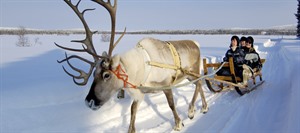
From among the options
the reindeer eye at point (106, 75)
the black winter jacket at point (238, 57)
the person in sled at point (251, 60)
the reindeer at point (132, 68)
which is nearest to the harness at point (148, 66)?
the reindeer at point (132, 68)

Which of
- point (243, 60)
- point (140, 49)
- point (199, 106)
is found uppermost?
point (140, 49)

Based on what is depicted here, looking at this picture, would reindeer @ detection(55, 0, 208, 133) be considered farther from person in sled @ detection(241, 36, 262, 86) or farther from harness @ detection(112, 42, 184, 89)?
person in sled @ detection(241, 36, 262, 86)

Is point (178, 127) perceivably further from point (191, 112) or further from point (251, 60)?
point (251, 60)

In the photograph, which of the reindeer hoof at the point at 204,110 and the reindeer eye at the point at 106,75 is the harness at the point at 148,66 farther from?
the reindeer hoof at the point at 204,110

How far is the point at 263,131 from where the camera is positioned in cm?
477

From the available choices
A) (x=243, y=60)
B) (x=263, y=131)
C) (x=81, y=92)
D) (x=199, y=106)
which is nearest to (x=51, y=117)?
(x=81, y=92)

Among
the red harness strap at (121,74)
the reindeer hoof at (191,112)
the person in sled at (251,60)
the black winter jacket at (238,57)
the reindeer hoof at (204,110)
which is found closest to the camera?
the red harness strap at (121,74)

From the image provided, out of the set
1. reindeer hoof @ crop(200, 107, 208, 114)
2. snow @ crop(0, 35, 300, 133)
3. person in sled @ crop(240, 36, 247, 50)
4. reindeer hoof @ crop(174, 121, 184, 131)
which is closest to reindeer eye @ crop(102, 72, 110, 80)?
snow @ crop(0, 35, 300, 133)

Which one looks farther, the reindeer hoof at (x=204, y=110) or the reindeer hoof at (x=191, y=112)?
the reindeer hoof at (x=204, y=110)

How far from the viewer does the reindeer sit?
14.1 ft

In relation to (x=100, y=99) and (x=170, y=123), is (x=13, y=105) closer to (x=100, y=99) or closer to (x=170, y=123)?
(x=100, y=99)

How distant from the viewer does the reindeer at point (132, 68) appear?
4.30 meters

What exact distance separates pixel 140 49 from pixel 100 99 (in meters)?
1.09

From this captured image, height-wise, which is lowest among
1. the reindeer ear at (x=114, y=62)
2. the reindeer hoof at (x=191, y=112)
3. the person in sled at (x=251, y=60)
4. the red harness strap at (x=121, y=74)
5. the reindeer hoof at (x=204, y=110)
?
the reindeer hoof at (x=204, y=110)
